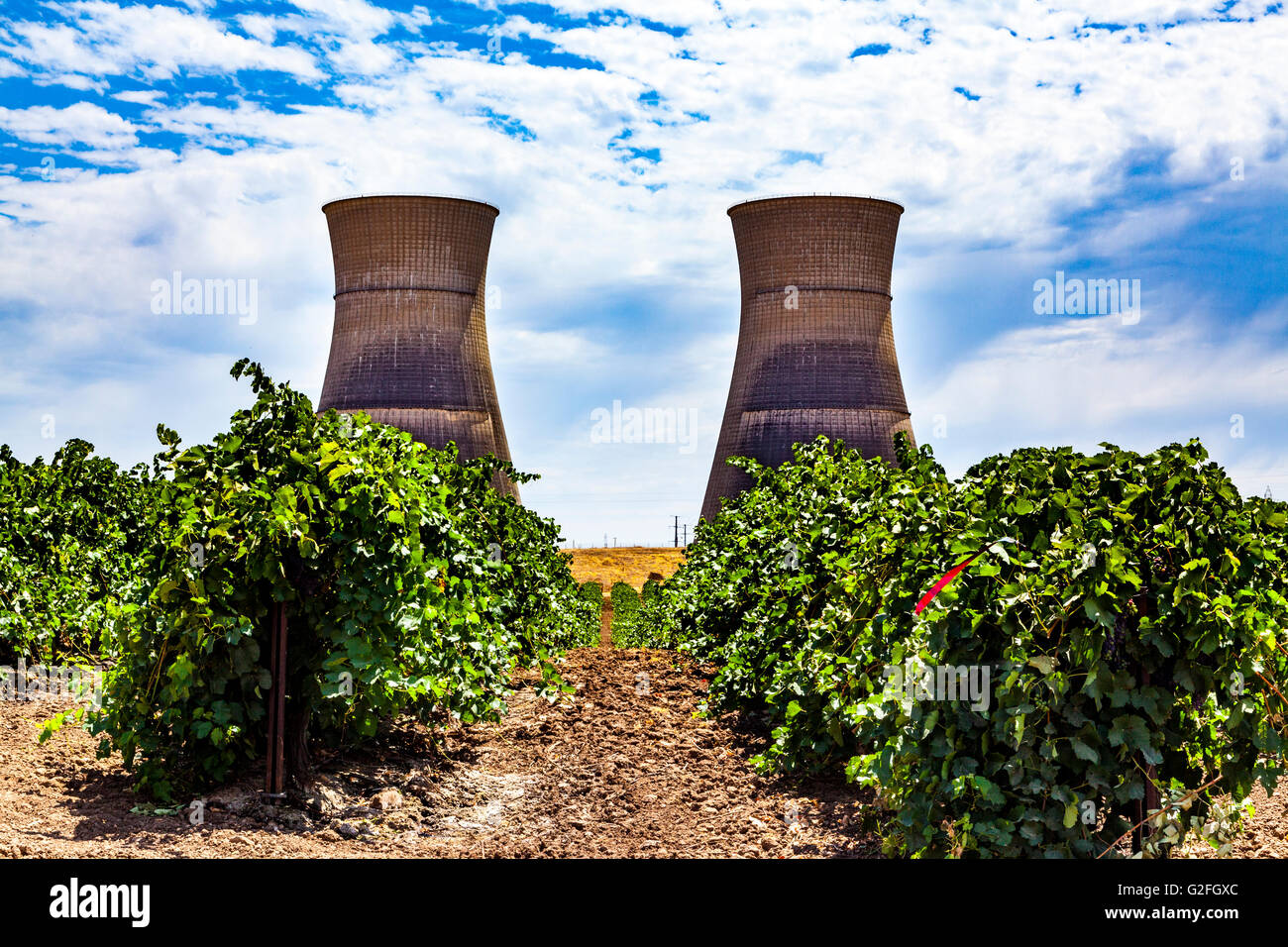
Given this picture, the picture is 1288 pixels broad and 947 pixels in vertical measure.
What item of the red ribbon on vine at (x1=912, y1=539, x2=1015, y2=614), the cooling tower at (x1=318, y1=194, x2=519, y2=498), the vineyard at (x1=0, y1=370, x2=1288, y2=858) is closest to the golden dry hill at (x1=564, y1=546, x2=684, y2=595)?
the cooling tower at (x1=318, y1=194, x2=519, y2=498)

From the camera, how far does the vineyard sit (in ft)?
13.0

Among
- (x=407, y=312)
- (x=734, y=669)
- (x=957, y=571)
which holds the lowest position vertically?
(x=734, y=669)

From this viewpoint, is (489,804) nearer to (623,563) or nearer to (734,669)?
(734,669)

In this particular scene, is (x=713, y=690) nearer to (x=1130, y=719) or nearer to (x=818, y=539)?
(x=818, y=539)

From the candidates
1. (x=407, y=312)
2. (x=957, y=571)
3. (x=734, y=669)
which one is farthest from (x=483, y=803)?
(x=407, y=312)

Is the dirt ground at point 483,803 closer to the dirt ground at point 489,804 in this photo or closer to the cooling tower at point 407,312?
the dirt ground at point 489,804

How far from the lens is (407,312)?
2736 cm

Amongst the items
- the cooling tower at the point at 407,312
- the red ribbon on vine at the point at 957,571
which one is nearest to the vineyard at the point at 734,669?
the red ribbon on vine at the point at 957,571

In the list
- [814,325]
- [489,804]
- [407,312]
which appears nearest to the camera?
[489,804]

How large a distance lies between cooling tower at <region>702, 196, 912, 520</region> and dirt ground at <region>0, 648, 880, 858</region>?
19851 mm

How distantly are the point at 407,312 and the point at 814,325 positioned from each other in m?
8.86
